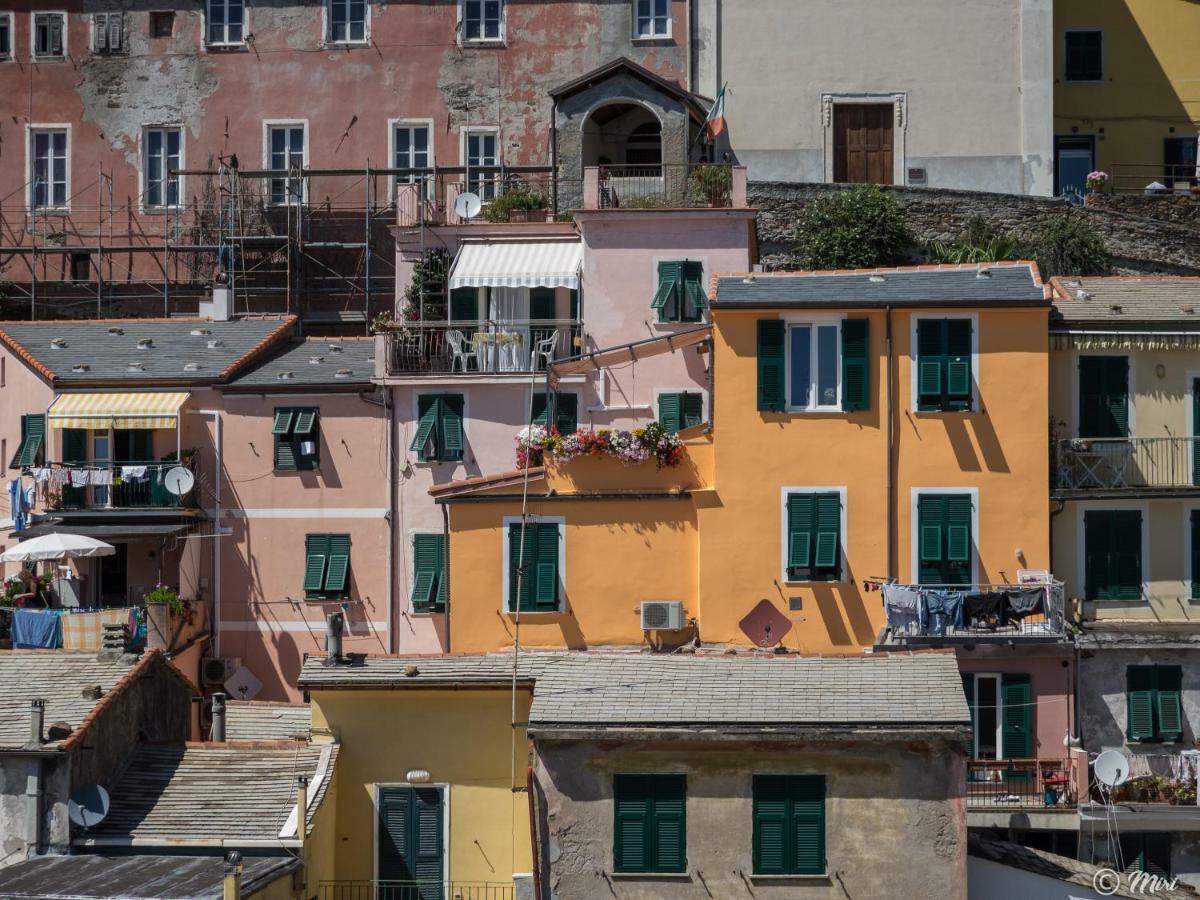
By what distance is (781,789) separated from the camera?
36156 mm

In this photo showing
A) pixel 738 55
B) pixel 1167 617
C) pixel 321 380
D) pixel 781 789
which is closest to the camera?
pixel 781 789

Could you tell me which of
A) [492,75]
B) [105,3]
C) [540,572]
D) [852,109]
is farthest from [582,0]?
[540,572]

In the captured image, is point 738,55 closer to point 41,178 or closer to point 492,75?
point 492,75

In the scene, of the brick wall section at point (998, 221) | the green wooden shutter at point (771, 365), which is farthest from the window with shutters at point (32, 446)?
the brick wall section at point (998, 221)

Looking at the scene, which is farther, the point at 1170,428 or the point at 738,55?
the point at 738,55

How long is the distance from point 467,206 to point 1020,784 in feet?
63.7

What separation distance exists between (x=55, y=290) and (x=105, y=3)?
813cm

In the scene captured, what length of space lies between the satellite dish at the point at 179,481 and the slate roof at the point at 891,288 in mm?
12646

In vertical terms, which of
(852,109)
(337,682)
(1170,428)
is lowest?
(337,682)

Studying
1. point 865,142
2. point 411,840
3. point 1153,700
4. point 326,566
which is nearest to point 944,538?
point 1153,700

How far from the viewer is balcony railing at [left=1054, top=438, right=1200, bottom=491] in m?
44.0

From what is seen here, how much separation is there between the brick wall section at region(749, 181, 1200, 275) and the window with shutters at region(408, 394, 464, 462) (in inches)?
493

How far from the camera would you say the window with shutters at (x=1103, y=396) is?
44.4 m

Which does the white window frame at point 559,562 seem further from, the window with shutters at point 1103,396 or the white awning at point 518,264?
the window with shutters at point 1103,396
